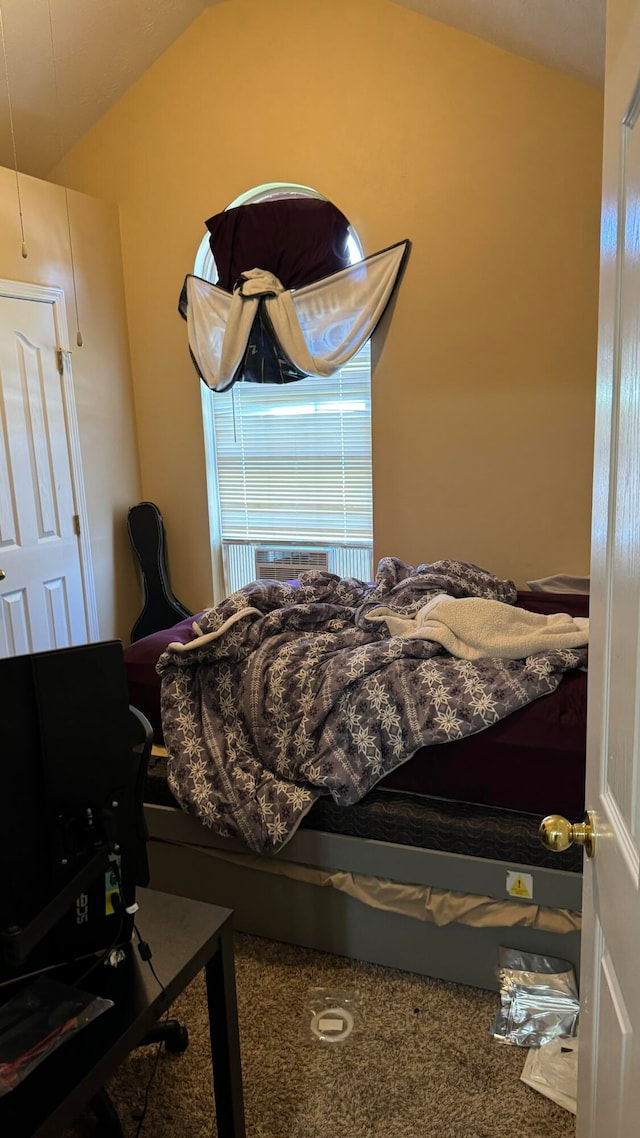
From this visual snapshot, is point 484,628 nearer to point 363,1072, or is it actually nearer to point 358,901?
point 358,901

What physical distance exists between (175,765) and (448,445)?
6.66ft

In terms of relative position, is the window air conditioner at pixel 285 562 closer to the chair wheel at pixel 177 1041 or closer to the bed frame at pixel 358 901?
the bed frame at pixel 358 901

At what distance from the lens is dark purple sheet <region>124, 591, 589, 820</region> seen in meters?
1.85

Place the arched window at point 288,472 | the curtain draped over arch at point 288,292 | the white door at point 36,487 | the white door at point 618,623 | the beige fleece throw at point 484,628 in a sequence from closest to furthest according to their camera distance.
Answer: the white door at point 618,623
the beige fleece throw at point 484,628
the white door at point 36,487
the curtain draped over arch at point 288,292
the arched window at point 288,472

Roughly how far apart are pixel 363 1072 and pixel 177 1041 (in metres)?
0.45

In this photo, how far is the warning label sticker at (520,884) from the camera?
5.99 ft

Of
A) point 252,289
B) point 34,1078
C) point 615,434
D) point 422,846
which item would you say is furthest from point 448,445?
point 34,1078

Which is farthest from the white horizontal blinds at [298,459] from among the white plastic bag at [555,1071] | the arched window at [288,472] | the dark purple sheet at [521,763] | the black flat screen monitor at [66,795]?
the black flat screen monitor at [66,795]

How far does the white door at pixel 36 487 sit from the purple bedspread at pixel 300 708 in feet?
4.76

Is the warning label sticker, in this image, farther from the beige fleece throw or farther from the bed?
the beige fleece throw

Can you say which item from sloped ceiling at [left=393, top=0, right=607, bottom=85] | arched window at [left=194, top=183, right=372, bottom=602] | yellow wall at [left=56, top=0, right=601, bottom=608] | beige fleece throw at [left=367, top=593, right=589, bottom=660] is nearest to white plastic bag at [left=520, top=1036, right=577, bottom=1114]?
beige fleece throw at [left=367, top=593, right=589, bottom=660]

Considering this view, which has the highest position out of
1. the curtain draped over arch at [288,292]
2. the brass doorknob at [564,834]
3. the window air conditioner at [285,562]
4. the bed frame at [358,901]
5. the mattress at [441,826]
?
the curtain draped over arch at [288,292]

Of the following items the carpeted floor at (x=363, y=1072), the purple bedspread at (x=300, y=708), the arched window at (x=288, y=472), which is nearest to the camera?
the carpeted floor at (x=363, y=1072)

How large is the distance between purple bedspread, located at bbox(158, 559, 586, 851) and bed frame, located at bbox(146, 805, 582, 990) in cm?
14
